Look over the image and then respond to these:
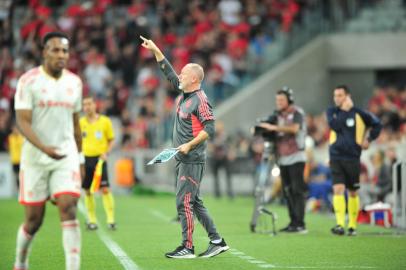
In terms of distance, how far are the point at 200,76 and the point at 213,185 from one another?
718 inches

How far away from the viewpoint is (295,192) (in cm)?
1695

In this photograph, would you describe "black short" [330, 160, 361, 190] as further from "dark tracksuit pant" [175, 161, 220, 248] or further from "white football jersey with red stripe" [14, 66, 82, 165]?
"white football jersey with red stripe" [14, 66, 82, 165]

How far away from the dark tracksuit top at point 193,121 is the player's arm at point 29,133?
337cm

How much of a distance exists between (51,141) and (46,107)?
0.31m

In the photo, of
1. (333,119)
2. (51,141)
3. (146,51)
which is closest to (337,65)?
(146,51)

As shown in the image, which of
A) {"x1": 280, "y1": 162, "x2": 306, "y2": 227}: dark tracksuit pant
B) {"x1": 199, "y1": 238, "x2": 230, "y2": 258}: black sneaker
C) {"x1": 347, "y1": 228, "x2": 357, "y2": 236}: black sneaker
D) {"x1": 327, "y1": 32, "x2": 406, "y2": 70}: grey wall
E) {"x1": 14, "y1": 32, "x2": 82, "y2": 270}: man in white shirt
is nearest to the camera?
{"x1": 14, "y1": 32, "x2": 82, "y2": 270}: man in white shirt

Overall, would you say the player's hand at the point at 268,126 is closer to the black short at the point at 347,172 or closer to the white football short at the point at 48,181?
the black short at the point at 347,172

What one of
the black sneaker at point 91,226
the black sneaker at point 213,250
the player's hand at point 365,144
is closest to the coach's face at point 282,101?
the player's hand at point 365,144

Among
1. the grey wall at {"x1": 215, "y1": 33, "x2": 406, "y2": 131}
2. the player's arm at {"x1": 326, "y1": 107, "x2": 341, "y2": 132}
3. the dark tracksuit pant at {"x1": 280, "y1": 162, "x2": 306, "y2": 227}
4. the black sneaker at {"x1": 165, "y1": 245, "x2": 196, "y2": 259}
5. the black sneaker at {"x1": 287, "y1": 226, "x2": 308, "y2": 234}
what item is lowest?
the black sneaker at {"x1": 287, "y1": 226, "x2": 308, "y2": 234}

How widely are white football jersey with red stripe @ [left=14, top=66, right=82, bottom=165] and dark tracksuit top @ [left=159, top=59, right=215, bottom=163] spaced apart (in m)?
3.20

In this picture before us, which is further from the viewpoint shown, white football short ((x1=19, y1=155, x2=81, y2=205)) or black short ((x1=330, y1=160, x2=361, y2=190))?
black short ((x1=330, y1=160, x2=361, y2=190))

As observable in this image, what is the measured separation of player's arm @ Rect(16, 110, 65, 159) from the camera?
29.9ft

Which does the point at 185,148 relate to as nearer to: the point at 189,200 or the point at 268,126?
the point at 189,200

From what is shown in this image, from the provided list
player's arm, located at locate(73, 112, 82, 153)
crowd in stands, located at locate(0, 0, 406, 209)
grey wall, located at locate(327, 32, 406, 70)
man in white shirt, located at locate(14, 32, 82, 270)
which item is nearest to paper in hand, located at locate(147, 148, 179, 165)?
player's arm, located at locate(73, 112, 82, 153)
